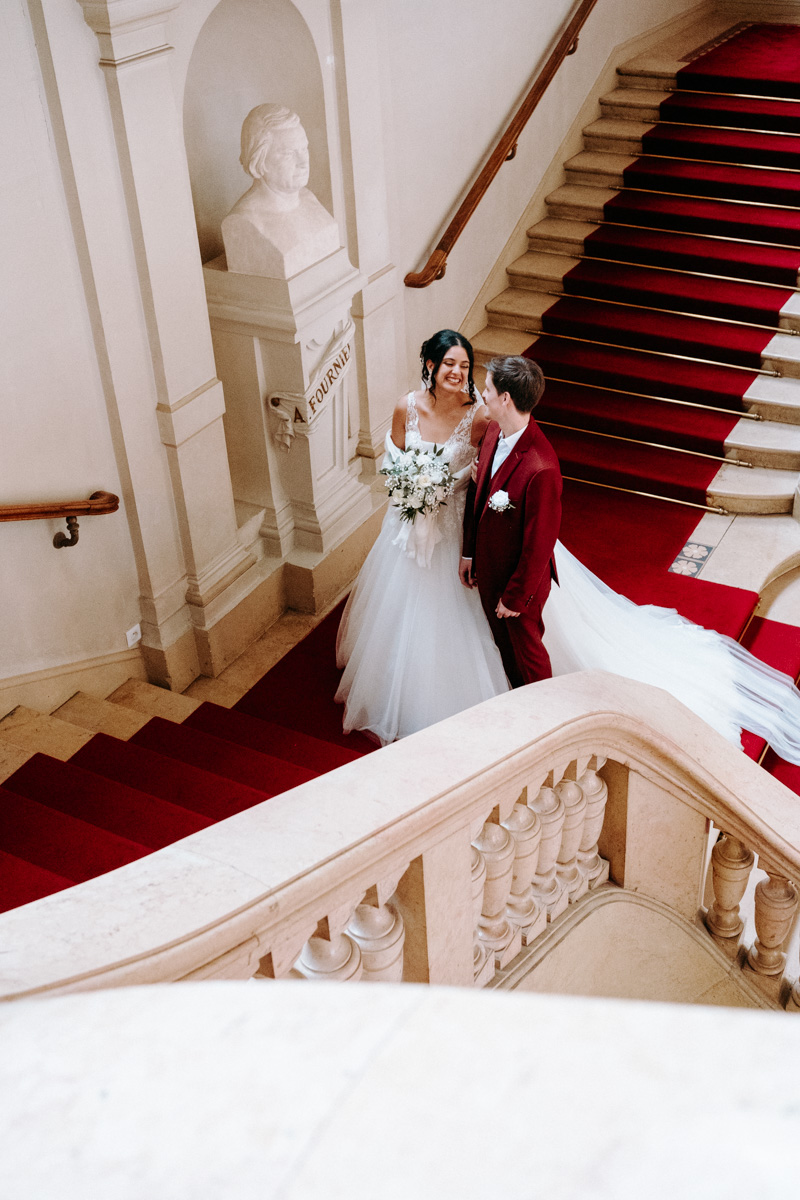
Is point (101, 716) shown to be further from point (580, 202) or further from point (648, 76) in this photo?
point (648, 76)

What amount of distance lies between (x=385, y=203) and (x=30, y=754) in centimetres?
342

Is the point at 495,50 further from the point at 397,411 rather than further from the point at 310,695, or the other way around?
the point at 310,695

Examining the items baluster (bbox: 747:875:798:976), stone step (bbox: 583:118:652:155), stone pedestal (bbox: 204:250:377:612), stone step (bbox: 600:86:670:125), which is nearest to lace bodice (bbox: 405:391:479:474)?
stone pedestal (bbox: 204:250:377:612)

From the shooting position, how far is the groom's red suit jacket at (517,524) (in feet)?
13.5

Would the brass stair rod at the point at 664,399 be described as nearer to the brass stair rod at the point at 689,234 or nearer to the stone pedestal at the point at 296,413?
the brass stair rod at the point at 689,234

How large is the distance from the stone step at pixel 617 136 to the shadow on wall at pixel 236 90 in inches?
150

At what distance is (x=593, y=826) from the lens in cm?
250

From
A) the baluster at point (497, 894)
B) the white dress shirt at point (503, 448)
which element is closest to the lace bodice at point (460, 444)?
the white dress shirt at point (503, 448)

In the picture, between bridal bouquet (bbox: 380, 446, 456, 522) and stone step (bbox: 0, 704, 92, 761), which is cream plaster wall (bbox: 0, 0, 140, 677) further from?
bridal bouquet (bbox: 380, 446, 456, 522)

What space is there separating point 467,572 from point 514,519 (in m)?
0.45

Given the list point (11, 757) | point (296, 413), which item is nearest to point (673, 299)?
point (296, 413)

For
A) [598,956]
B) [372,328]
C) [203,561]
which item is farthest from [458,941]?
[372,328]

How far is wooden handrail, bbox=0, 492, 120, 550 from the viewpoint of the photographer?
4.17 metres

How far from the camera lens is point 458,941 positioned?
6.58 feet
